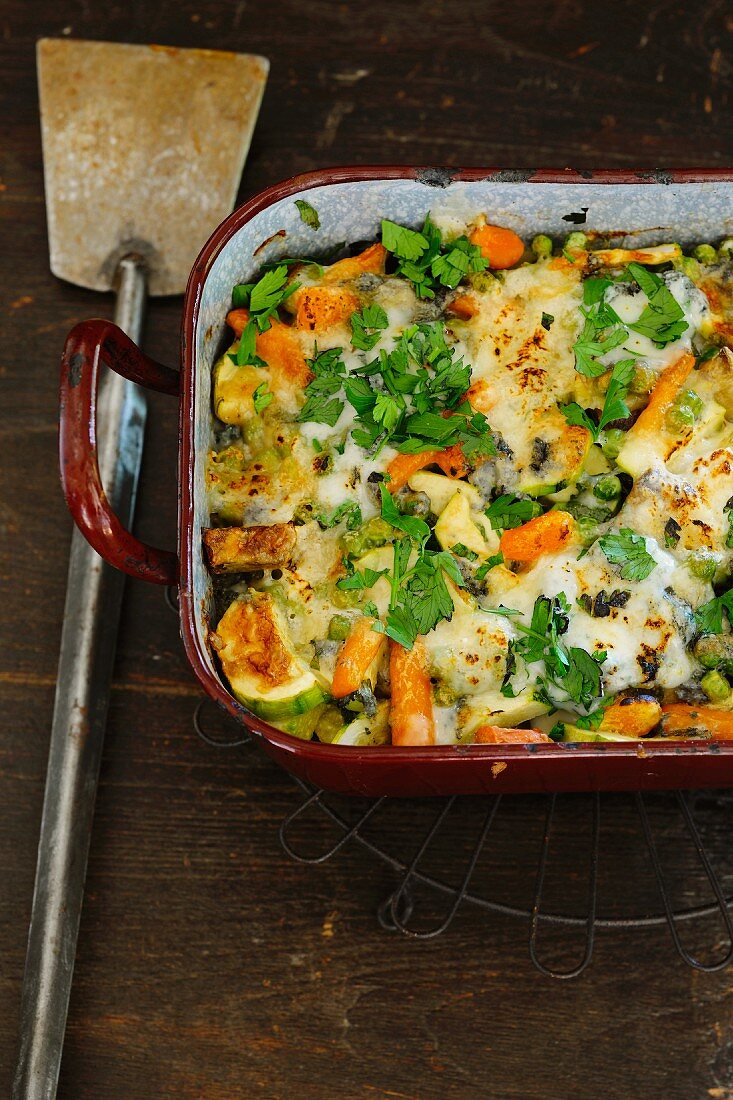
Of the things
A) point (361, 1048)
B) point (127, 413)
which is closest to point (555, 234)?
point (127, 413)

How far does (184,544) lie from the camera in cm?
207

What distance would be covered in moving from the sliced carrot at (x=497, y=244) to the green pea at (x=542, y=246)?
0.03 meters

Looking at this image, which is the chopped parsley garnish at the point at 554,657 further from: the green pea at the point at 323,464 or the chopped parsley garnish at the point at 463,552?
the green pea at the point at 323,464

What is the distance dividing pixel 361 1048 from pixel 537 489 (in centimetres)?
133

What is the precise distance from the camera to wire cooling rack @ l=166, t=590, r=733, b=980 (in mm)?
2508

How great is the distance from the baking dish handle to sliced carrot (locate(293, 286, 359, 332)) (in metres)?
0.41

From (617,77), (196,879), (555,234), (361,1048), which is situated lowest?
(361,1048)

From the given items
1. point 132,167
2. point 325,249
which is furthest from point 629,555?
point 132,167

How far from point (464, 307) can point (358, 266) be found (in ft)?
0.86

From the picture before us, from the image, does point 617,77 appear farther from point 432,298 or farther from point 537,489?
point 537,489

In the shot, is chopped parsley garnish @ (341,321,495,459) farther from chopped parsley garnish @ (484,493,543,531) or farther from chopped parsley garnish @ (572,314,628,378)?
chopped parsley garnish @ (572,314,628,378)

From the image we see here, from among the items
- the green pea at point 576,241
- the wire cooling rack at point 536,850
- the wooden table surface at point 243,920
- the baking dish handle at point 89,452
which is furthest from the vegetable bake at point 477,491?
the wooden table surface at point 243,920

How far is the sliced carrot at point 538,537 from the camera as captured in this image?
88.4 inches

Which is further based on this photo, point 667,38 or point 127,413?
point 667,38
